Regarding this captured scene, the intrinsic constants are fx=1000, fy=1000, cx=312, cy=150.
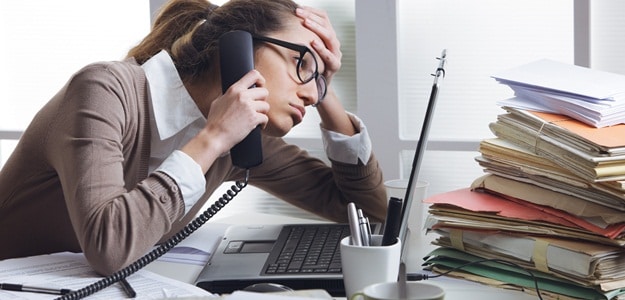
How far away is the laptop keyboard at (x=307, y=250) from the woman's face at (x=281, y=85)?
0.61 ft

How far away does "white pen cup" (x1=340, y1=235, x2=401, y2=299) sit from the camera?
1284 mm

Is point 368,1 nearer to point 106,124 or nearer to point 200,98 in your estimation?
point 200,98

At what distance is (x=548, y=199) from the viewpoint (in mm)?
1494

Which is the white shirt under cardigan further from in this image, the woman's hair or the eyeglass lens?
the eyeglass lens

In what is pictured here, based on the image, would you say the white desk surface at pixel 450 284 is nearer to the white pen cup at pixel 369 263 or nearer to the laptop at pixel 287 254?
the laptop at pixel 287 254

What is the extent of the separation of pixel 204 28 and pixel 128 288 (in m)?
0.59

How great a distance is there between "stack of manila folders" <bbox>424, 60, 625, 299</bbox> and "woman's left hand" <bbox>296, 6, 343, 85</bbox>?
35 cm

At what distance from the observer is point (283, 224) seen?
5.99 feet

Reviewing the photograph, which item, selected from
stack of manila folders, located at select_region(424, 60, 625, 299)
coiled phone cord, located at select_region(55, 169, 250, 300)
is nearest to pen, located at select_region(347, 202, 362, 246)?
stack of manila folders, located at select_region(424, 60, 625, 299)

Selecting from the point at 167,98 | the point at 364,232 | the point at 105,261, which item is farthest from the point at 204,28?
the point at 364,232

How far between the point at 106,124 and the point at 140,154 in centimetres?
14

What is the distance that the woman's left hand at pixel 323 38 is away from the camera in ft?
5.92

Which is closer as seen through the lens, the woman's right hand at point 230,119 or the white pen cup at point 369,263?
the white pen cup at point 369,263

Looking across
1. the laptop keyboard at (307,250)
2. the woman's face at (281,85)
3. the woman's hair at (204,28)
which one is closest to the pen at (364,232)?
the laptop keyboard at (307,250)
